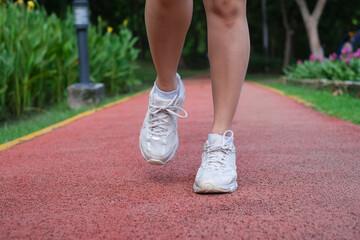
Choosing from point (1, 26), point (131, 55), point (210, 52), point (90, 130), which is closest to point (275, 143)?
point (210, 52)

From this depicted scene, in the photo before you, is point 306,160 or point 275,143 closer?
point 306,160

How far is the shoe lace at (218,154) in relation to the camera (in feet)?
6.45

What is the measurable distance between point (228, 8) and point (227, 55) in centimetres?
21

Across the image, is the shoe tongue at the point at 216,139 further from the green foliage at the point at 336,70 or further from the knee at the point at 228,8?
the green foliage at the point at 336,70

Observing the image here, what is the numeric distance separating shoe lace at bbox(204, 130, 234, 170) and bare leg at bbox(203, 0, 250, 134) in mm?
61

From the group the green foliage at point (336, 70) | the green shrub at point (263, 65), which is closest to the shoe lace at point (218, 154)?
the green foliage at point (336, 70)

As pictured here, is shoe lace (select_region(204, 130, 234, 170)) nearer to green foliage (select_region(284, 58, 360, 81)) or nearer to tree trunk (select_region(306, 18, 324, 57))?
green foliage (select_region(284, 58, 360, 81))

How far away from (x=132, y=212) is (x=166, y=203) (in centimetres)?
16

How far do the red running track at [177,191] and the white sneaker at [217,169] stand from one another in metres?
0.04

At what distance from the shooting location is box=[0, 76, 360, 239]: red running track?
1487mm

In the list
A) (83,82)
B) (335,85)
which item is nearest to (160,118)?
(83,82)

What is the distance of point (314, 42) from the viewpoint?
1349cm

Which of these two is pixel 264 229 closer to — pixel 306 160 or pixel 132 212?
pixel 132 212

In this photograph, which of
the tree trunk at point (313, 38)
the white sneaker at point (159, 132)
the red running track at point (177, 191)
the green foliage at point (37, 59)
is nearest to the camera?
the red running track at point (177, 191)
